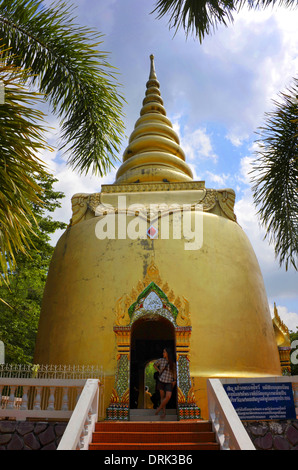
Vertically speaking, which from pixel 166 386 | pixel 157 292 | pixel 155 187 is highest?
pixel 155 187

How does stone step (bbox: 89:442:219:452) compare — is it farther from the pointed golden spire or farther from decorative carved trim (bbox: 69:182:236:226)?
the pointed golden spire

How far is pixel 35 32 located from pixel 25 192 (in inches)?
112

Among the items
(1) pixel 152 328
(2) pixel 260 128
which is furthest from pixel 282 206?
(1) pixel 152 328

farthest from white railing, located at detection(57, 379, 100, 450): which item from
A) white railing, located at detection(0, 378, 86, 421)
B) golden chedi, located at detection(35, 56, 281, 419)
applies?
golden chedi, located at detection(35, 56, 281, 419)

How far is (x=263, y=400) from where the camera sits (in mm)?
5527

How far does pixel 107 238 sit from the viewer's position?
9.74 meters

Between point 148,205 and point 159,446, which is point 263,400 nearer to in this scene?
point 159,446

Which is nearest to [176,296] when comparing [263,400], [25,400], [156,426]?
[263,400]

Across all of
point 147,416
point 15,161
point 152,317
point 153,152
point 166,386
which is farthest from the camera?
point 153,152

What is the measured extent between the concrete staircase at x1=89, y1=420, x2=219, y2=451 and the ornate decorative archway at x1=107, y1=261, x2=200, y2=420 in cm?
173

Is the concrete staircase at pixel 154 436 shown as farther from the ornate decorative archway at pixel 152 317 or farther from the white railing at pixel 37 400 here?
the ornate decorative archway at pixel 152 317

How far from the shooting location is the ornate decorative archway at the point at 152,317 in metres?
7.05

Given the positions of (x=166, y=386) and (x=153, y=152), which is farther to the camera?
(x=153, y=152)

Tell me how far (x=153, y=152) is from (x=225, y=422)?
420 inches
